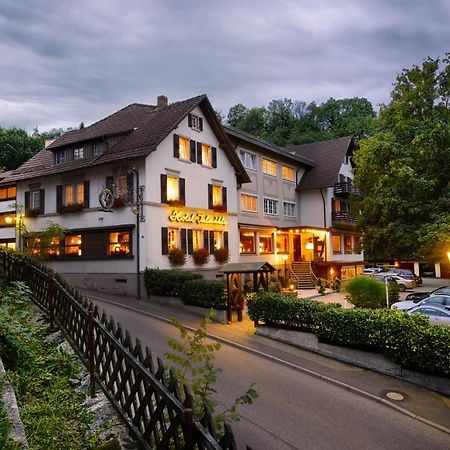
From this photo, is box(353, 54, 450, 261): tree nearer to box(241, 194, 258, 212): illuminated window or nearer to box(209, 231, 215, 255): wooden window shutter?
box(209, 231, 215, 255): wooden window shutter

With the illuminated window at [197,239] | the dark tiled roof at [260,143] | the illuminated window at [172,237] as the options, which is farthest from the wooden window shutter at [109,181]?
the dark tiled roof at [260,143]

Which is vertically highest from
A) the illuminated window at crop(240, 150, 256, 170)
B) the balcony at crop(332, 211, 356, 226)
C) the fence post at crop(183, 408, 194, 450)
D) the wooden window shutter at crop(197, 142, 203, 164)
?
the illuminated window at crop(240, 150, 256, 170)

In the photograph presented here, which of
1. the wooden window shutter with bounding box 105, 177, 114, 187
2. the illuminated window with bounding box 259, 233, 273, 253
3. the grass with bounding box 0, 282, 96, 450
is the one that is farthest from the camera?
the illuminated window with bounding box 259, 233, 273, 253

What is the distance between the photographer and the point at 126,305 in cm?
2116

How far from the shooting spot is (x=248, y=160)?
1320 inches

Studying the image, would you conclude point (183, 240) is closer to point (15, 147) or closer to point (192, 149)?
point (192, 149)

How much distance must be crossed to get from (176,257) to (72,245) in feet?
23.8

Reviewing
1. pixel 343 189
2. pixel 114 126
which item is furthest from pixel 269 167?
pixel 114 126

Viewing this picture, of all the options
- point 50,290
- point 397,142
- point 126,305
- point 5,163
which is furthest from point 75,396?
point 5,163

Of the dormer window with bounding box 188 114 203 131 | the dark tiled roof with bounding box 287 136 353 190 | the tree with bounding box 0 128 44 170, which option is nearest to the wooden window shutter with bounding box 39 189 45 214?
the dormer window with bounding box 188 114 203 131

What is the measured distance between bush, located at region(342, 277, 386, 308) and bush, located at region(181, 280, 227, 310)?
6.95 metres

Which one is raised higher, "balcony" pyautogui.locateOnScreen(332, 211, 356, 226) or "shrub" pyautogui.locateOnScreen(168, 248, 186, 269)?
"balcony" pyautogui.locateOnScreen(332, 211, 356, 226)

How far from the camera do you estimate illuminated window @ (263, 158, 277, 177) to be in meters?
35.2

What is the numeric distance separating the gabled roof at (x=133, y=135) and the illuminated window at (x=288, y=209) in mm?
7918
